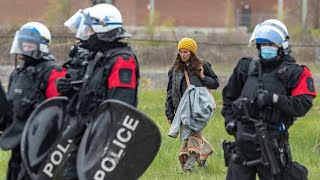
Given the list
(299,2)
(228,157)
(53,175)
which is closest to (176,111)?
(228,157)

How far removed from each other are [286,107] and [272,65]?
40 cm

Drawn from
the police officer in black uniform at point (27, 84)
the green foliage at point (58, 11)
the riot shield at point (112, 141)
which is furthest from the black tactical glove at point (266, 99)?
the green foliage at point (58, 11)

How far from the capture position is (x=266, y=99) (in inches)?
274

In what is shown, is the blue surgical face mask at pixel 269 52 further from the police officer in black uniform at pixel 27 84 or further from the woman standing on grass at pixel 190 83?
the woman standing on grass at pixel 190 83

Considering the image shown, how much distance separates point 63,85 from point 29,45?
67 centimetres

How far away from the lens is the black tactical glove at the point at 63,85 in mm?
6973

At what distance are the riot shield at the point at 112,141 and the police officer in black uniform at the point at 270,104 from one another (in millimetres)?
865

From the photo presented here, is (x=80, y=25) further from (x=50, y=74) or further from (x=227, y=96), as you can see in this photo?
(x=227, y=96)

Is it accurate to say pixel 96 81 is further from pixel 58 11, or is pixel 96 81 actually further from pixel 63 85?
pixel 58 11

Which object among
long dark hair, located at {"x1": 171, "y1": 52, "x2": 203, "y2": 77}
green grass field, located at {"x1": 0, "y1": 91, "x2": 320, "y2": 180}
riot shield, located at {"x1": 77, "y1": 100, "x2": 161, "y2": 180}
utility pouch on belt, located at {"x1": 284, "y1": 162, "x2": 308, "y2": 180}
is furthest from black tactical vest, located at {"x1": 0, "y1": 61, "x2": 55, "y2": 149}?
long dark hair, located at {"x1": 171, "y1": 52, "x2": 203, "y2": 77}

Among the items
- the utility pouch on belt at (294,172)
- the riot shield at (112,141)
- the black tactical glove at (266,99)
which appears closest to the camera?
the riot shield at (112,141)

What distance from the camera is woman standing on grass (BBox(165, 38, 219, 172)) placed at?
433 inches

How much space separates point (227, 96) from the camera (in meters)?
7.45

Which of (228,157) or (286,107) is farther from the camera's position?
(228,157)
